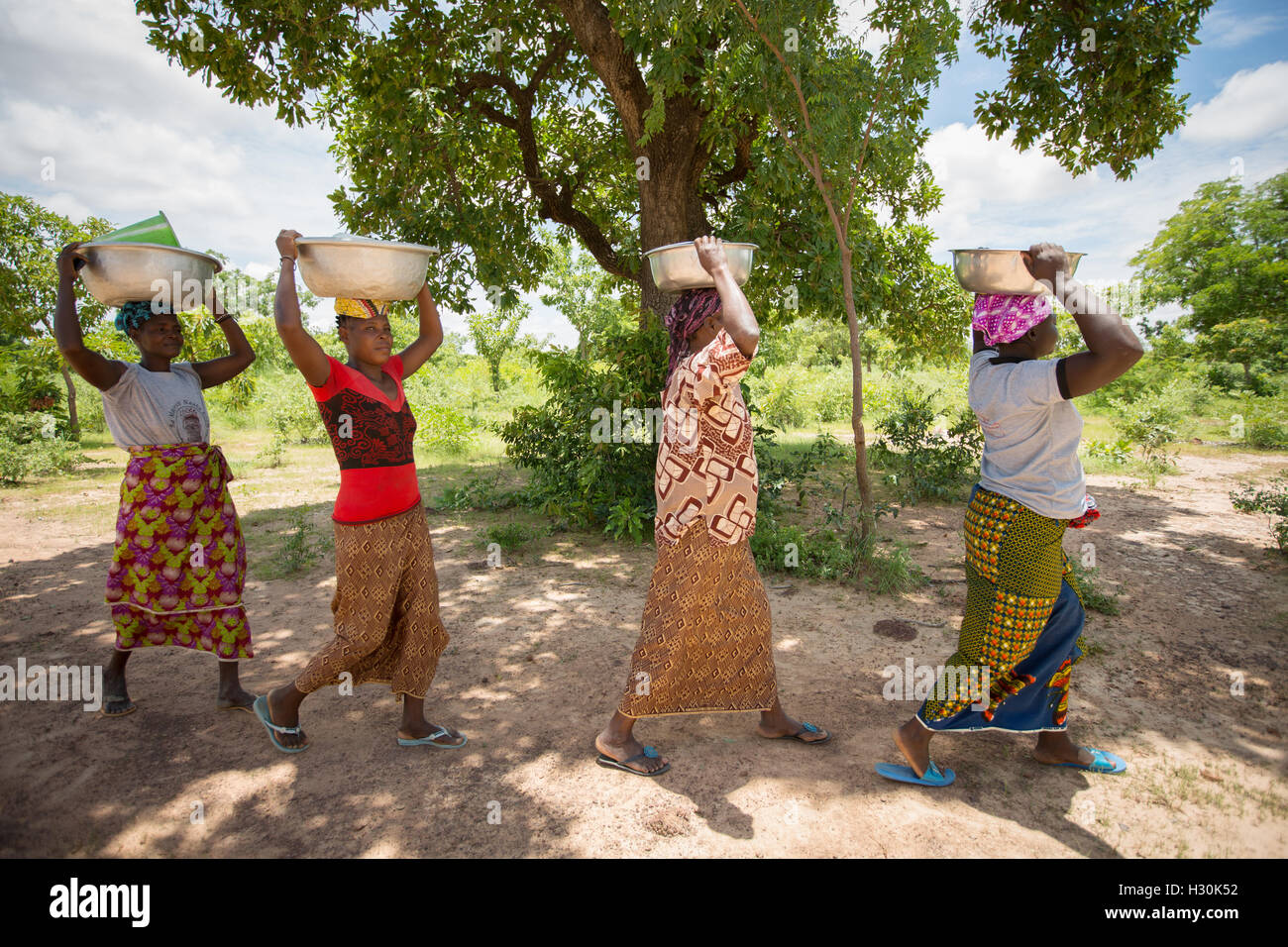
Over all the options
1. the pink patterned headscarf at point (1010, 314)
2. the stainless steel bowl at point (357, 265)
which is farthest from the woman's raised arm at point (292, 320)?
the pink patterned headscarf at point (1010, 314)

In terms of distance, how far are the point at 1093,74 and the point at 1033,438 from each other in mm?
5407

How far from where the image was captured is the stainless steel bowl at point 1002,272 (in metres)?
2.44

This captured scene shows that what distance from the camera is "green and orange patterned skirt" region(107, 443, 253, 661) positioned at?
10.3 ft

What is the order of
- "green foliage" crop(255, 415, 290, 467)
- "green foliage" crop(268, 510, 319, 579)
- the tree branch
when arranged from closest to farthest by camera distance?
"green foliage" crop(268, 510, 319, 579)
the tree branch
"green foliage" crop(255, 415, 290, 467)

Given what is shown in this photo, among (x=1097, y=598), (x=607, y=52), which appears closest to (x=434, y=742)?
(x=1097, y=598)

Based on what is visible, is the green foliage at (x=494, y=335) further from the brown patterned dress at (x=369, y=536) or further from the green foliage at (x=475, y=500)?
the brown patterned dress at (x=369, y=536)

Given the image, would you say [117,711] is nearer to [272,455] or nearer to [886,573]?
[886,573]

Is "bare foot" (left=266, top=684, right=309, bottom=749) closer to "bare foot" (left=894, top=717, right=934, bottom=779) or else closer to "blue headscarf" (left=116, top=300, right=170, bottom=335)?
"blue headscarf" (left=116, top=300, right=170, bottom=335)

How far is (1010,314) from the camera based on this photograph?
255 centimetres

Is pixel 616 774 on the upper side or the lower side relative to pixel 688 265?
lower

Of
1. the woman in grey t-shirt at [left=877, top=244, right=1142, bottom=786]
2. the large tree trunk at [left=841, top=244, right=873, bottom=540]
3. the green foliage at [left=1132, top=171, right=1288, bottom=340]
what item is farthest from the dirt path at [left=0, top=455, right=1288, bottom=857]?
the green foliage at [left=1132, top=171, right=1288, bottom=340]

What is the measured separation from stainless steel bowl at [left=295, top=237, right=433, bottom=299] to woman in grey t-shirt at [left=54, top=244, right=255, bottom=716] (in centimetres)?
90

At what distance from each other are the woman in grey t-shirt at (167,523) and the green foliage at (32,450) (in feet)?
28.2

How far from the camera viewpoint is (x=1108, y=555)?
18.3ft
